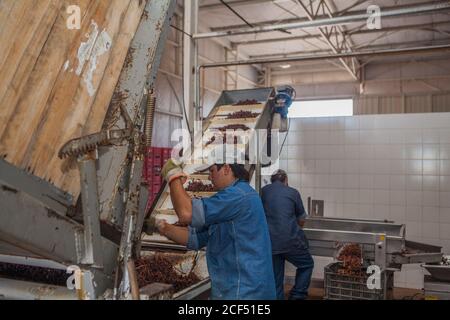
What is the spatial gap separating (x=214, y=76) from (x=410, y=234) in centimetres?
1011

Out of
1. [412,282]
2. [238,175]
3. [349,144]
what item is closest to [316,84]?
[349,144]

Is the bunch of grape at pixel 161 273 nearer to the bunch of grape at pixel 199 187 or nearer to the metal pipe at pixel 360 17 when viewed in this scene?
the bunch of grape at pixel 199 187

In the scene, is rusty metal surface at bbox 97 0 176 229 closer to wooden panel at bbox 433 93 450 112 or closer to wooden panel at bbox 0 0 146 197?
wooden panel at bbox 0 0 146 197

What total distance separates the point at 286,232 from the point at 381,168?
255 cm

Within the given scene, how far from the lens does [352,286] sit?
14.9ft

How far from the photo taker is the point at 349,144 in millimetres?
6887

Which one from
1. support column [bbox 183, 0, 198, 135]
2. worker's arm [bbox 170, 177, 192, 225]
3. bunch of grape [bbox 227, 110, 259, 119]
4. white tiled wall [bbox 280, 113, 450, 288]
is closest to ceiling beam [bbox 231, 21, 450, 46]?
white tiled wall [bbox 280, 113, 450, 288]

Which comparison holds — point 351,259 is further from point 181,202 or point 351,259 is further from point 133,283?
point 133,283

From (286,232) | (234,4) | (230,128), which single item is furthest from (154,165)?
(286,232)

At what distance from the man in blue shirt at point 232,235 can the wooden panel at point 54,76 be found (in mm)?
736

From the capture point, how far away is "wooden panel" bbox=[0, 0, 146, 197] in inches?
58.0

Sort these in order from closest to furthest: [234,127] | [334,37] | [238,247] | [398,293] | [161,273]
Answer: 1. [238,247]
2. [161,273]
3. [234,127]
4. [398,293]
5. [334,37]

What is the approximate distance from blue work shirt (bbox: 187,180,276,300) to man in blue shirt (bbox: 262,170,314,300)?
8.01 feet
